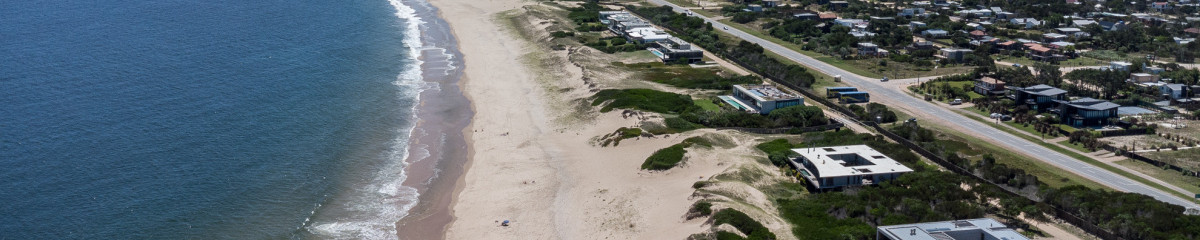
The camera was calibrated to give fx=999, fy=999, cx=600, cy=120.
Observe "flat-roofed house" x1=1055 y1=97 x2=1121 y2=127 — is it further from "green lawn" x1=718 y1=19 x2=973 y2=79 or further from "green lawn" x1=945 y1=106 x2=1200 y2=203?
"green lawn" x1=718 y1=19 x2=973 y2=79

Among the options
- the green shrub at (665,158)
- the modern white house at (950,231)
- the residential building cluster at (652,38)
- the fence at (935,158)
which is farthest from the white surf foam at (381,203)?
the residential building cluster at (652,38)

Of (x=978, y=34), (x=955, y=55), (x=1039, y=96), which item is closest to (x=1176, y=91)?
(x=1039, y=96)

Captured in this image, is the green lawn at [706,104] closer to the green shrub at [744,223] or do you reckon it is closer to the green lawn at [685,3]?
the green shrub at [744,223]

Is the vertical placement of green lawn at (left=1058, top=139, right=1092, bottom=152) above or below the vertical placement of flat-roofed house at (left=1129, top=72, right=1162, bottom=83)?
above

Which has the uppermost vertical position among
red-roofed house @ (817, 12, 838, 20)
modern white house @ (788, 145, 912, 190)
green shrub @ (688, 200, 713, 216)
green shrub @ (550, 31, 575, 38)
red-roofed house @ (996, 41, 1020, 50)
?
green shrub @ (688, 200, 713, 216)

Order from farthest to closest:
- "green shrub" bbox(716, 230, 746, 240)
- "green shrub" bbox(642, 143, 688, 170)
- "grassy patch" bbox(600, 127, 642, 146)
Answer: "grassy patch" bbox(600, 127, 642, 146) < "green shrub" bbox(642, 143, 688, 170) < "green shrub" bbox(716, 230, 746, 240)

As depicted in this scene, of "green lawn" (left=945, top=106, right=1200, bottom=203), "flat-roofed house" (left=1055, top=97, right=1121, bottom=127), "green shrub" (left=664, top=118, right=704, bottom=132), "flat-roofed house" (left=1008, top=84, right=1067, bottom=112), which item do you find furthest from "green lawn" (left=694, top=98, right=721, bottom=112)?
"flat-roofed house" (left=1055, top=97, right=1121, bottom=127)

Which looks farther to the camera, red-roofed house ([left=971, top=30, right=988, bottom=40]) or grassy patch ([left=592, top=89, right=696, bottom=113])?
red-roofed house ([left=971, top=30, right=988, bottom=40])

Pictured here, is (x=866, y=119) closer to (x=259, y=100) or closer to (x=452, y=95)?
(x=452, y=95)
